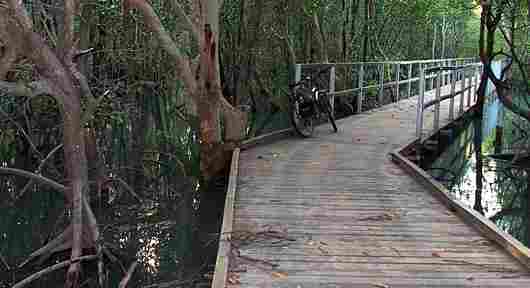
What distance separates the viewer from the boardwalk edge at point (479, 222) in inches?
171

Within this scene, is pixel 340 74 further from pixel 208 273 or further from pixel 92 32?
pixel 208 273

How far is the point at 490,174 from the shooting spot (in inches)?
462

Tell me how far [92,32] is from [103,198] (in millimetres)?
4936

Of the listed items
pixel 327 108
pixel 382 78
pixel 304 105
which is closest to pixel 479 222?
pixel 304 105

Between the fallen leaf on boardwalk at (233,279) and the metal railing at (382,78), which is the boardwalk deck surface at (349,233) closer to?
the fallen leaf on boardwalk at (233,279)

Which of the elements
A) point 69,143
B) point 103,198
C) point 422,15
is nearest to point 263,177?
point 69,143

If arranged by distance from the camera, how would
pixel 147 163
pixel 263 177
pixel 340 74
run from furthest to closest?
pixel 340 74 → pixel 147 163 → pixel 263 177

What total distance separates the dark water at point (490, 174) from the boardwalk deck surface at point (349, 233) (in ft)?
Answer: 4.75

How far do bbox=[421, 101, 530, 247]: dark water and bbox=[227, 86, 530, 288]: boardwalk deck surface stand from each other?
4.75 feet

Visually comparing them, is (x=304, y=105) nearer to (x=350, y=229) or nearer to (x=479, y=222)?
(x=350, y=229)

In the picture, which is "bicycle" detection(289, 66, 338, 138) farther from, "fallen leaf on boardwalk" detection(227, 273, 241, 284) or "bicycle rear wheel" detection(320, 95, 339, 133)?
"fallen leaf on boardwalk" detection(227, 273, 241, 284)

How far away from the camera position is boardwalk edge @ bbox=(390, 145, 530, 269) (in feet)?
14.3

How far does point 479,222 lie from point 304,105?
4.97 meters

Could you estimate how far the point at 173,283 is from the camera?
19.9 ft
